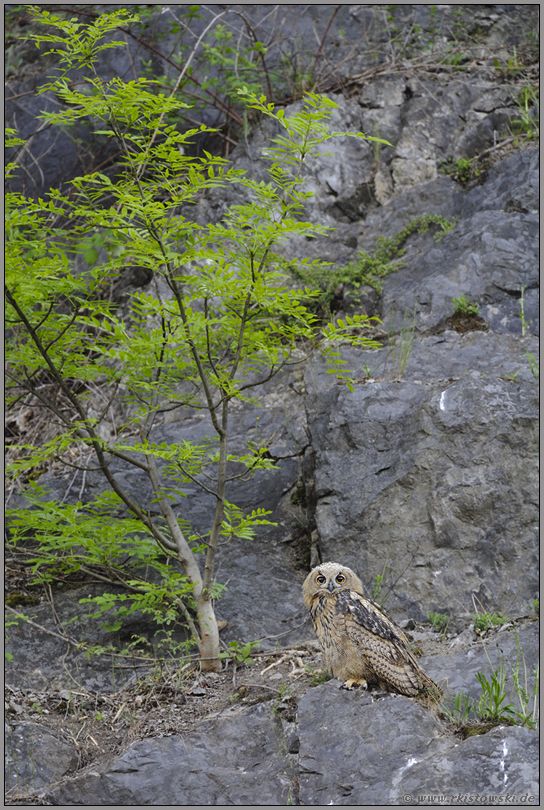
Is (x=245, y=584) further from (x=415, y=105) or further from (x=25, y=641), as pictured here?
(x=415, y=105)

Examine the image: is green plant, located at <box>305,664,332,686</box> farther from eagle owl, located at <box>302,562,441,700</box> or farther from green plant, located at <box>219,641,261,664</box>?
green plant, located at <box>219,641,261,664</box>

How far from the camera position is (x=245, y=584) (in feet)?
16.8

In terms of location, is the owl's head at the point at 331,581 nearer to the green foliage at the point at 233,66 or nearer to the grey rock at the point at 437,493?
the grey rock at the point at 437,493

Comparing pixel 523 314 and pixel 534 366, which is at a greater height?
pixel 523 314

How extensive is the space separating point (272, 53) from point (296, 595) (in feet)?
24.2

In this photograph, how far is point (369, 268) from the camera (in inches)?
275

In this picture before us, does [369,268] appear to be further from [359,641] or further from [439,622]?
[359,641]

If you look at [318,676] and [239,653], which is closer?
[318,676]

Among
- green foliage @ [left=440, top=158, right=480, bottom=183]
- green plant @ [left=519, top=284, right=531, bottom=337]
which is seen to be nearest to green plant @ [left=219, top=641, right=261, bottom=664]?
green plant @ [left=519, top=284, right=531, bottom=337]

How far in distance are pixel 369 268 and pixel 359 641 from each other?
4561mm

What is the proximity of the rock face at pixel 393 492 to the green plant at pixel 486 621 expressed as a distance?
0.10 m

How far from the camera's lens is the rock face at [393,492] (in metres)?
3.19

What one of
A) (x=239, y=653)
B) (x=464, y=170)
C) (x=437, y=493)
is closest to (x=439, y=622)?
(x=437, y=493)

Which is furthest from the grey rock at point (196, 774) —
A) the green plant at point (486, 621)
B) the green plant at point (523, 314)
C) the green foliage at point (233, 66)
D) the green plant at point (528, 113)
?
the green plant at point (528, 113)
